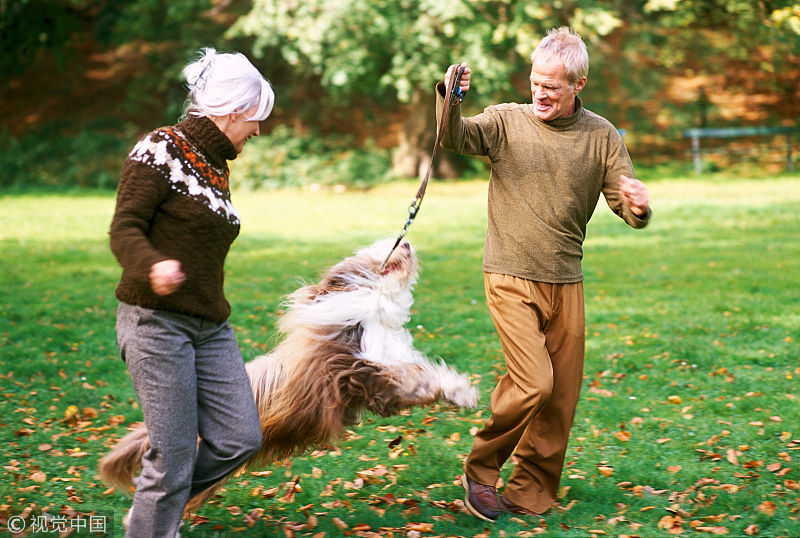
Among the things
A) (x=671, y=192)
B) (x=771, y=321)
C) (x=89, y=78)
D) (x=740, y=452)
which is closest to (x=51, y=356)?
(x=740, y=452)

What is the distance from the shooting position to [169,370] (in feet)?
11.0

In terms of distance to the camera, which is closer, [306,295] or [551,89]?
[551,89]

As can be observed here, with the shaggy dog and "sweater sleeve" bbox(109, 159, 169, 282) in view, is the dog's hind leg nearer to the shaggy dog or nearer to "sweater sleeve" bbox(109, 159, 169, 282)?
the shaggy dog

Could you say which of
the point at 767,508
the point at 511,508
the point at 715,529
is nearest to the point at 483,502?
the point at 511,508

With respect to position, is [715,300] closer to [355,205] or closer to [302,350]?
[302,350]

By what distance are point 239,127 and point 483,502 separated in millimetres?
2204

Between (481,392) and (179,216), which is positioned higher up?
(179,216)

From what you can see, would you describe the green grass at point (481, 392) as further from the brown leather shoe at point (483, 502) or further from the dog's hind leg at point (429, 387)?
the dog's hind leg at point (429, 387)

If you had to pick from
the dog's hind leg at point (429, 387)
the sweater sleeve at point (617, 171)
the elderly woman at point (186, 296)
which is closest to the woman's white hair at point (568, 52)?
the sweater sleeve at point (617, 171)

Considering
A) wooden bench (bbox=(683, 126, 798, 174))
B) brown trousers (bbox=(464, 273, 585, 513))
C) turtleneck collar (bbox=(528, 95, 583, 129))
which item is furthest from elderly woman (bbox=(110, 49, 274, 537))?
wooden bench (bbox=(683, 126, 798, 174))

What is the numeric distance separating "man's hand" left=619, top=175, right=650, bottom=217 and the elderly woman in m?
1.70

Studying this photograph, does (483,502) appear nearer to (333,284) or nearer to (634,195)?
(333,284)

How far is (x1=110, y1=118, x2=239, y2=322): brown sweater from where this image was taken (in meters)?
3.20

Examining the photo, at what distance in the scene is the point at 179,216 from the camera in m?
3.33
